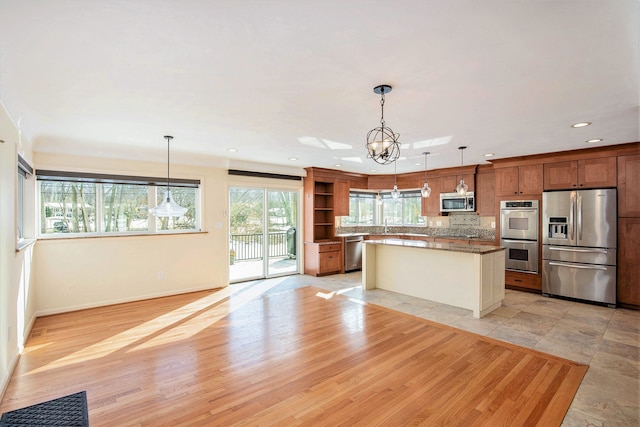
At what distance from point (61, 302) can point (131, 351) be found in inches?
86.3

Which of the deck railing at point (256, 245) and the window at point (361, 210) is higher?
the window at point (361, 210)

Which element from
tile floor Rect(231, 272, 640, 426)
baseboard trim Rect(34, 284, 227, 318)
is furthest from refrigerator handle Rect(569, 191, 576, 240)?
baseboard trim Rect(34, 284, 227, 318)

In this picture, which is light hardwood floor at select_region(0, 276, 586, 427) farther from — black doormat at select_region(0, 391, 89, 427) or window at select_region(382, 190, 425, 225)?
window at select_region(382, 190, 425, 225)

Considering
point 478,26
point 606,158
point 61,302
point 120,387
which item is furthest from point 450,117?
point 61,302

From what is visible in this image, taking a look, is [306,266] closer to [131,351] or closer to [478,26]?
[131,351]

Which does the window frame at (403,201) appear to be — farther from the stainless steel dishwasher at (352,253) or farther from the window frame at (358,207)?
the stainless steel dishwasher at (352,253)

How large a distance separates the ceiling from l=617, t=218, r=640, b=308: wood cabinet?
1.44 metres

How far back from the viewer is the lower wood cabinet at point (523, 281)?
18.2 ft

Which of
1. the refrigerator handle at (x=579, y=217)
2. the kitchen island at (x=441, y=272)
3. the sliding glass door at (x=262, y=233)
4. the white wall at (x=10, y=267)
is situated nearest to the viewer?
the white wall at (x=10, y=267)

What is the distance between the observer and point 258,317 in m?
4.37

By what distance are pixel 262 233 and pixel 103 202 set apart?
9.71 ft

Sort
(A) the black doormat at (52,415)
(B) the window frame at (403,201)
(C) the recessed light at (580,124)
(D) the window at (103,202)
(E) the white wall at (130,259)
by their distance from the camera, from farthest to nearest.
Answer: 1. (B) the window frame at (403,201)
2. (D) the window at (103,202)
3. (E) the white wall at (130,259)
4. (C) the recessed light at (580,124)
5. (A) the black doormat at (52,415)

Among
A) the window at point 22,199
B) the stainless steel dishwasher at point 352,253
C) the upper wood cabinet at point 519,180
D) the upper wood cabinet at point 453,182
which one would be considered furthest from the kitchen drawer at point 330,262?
the window at point 22,199

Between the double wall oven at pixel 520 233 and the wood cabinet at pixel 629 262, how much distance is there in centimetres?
109
